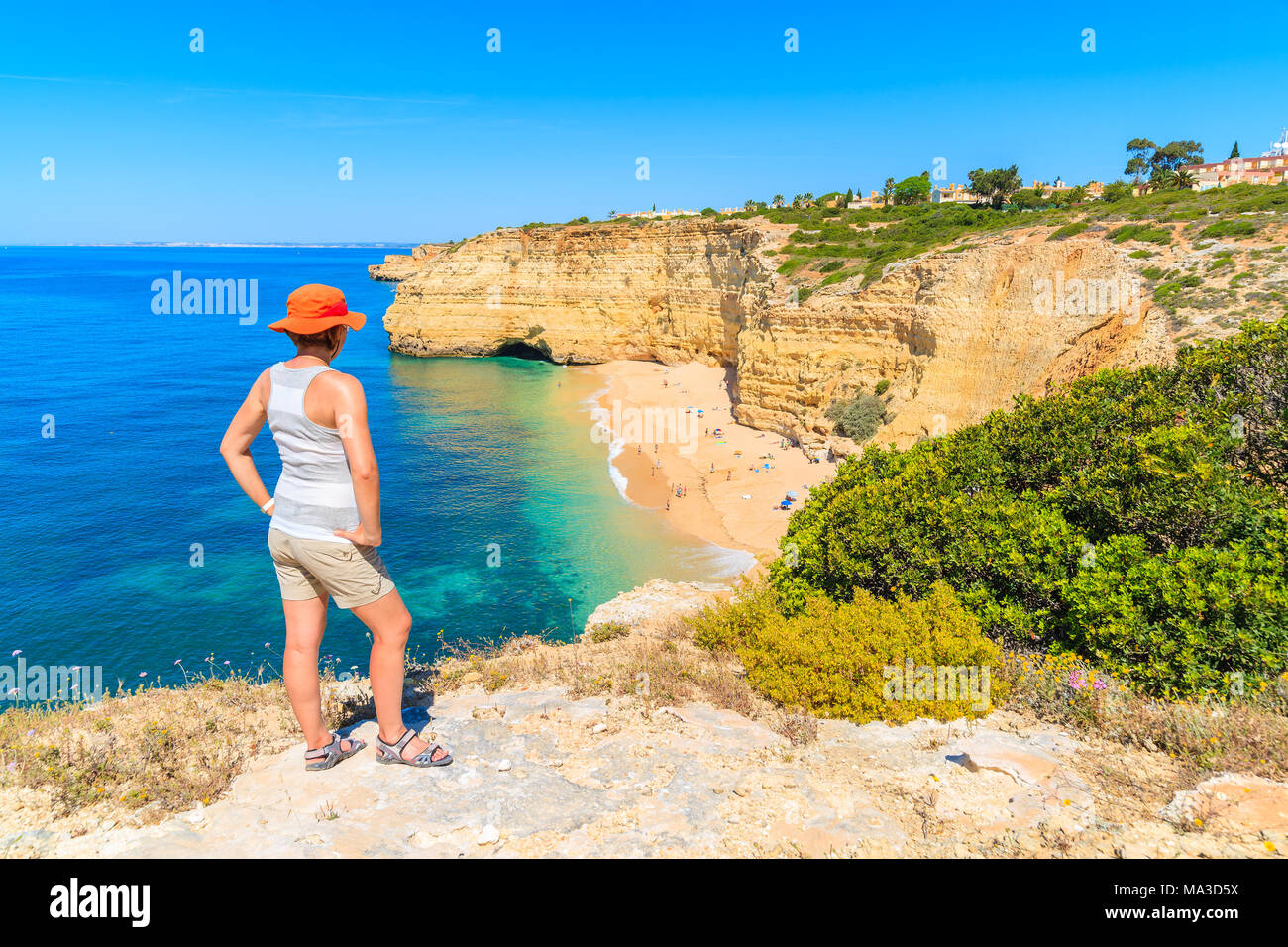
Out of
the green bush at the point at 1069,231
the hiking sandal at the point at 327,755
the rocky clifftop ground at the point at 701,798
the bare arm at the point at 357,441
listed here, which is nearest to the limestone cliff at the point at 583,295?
the green bush at the point at 1069,231

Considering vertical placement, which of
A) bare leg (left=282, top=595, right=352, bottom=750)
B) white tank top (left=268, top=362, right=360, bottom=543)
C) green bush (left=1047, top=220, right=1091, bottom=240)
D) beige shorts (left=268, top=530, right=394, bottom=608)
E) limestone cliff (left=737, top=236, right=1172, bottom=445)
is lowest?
bare leg (left=282, top=595, right=352, bottom=750)

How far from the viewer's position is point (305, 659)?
447 centimetres

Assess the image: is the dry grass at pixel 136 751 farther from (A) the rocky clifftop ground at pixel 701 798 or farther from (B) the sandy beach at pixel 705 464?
(B) the sandy beach at pixel 705 464

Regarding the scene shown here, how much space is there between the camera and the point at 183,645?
18.1 meters

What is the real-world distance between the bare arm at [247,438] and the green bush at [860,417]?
26817 millimetres

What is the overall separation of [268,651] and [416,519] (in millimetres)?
9543

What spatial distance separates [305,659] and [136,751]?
6.43 feet

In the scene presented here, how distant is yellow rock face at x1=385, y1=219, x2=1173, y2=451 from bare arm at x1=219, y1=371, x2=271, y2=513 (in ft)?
67.0

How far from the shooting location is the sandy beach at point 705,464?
85.1 ft

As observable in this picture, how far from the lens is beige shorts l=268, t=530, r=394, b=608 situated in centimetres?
415

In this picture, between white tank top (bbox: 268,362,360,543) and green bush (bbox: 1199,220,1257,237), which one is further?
green bush (bbox: 1199,220,1257,237)

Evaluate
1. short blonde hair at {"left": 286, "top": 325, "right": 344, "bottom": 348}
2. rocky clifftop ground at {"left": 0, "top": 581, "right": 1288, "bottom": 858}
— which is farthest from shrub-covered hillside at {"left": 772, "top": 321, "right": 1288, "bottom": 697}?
short blonde hair at {"left": 286, "top": 325, "right": 344, "bottom": 348}

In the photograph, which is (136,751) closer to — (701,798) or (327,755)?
(327,755)

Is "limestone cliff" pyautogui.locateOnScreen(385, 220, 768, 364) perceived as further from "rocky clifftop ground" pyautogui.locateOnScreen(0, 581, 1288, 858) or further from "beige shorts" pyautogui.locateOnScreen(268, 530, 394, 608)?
"beige shorts" pyautogui.locateOnScreen(268, 530, 394, 608)
